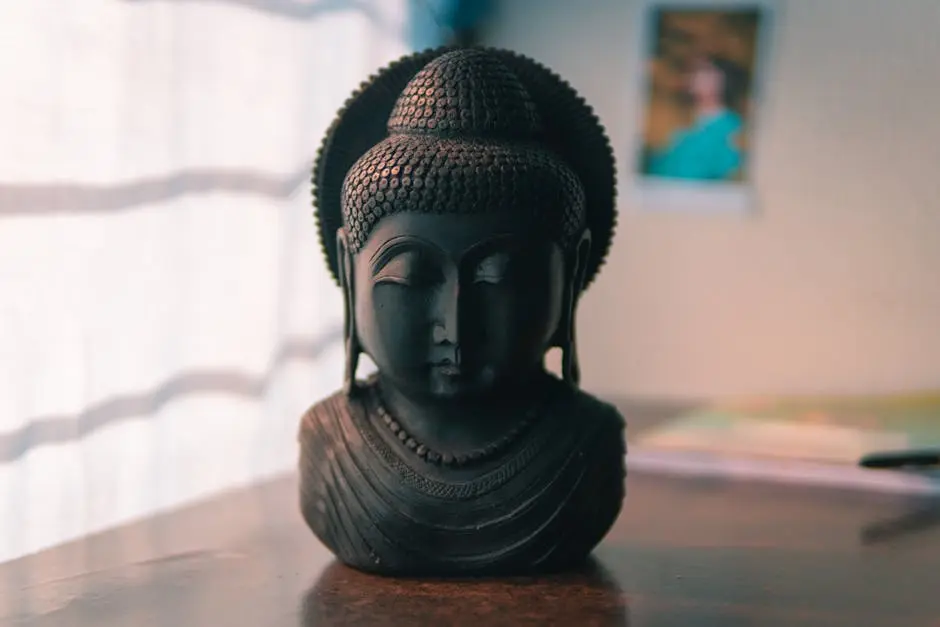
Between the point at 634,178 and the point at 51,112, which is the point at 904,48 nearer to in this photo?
the point at 634,178

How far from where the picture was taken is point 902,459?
5.95ft

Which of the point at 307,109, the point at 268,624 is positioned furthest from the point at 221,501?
the point at 307,109

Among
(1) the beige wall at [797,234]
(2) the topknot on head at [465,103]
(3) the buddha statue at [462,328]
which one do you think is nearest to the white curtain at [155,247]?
(3) the buddha statue at [462,328]

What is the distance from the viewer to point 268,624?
3.44 feet

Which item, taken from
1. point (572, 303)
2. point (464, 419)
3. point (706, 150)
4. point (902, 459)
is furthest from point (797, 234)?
point (464, 419)

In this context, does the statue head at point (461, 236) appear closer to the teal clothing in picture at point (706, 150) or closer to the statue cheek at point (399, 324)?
the statue cheek at point (399, 324)

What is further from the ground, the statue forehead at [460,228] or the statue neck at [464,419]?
the statue forehead at [460,228]

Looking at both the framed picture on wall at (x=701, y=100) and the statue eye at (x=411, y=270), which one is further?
the framed picture on wall at (x=701, y=100)

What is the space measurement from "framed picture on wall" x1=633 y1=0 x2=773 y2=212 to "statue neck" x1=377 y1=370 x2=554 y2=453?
136cm

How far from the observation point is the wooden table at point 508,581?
108 centimetres

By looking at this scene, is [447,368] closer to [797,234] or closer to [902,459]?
[902,459]

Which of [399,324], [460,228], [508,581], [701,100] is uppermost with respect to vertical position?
[701,100]

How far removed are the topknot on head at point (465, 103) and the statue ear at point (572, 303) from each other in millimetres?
139

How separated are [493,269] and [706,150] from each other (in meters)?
1.45
